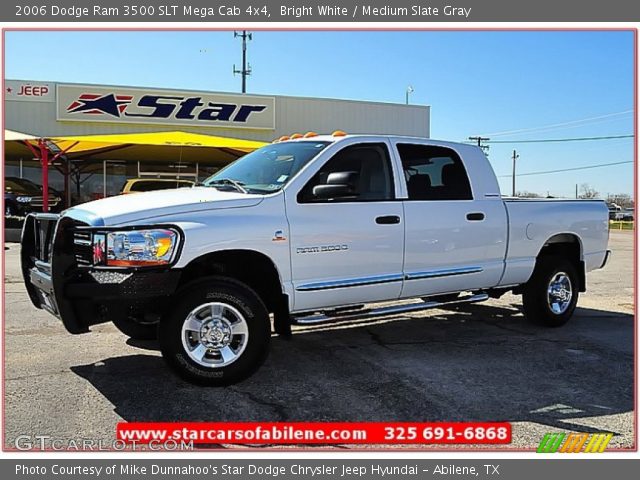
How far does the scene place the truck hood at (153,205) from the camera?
4242 millimetres

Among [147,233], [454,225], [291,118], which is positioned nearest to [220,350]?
[147,233]

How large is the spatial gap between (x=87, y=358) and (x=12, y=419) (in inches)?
55.1

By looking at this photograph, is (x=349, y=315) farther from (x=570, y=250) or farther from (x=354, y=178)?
(x=570, y=250)

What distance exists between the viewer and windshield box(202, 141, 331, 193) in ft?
16.6

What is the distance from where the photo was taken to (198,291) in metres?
4.35

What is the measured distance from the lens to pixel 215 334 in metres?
4.43

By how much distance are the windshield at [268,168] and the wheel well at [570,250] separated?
127 inches

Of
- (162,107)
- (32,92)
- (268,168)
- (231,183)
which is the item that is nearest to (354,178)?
(268,168)

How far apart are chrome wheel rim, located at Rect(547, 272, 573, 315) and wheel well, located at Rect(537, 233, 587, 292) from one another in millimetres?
260

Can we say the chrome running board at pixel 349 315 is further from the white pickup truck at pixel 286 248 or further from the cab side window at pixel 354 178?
the cab side window at pixel 354 178

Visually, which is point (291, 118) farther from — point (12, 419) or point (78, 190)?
point (12, 419)

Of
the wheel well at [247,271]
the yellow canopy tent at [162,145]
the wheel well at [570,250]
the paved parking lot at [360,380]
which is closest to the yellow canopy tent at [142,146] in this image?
the yellow canopy tent at [162,145]

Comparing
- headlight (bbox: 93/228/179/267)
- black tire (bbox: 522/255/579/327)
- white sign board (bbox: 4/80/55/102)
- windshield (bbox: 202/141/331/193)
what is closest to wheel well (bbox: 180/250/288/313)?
headlight (bbox: 93/228/179/267)

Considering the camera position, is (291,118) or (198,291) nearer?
(198,291)
